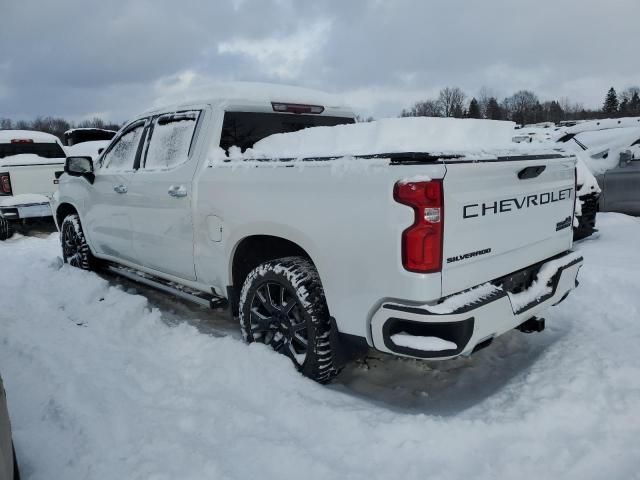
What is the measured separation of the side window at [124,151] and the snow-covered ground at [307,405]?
4.61 ft

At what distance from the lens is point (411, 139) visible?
276 cm

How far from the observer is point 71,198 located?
5711 mm

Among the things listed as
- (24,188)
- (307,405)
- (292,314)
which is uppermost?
(24,188)

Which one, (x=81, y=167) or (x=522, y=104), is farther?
(x=522, y=104)

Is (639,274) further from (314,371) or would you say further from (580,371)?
(314,371)

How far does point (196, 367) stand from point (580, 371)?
2.42 m

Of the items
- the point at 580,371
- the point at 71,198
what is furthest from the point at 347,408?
the point at 71,198

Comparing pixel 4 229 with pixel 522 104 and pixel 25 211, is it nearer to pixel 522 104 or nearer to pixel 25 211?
pixel 25 211

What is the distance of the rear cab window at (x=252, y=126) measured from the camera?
3.76 meters

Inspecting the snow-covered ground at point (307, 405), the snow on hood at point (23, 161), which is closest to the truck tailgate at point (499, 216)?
the snow-covered ground at point (307, 405)

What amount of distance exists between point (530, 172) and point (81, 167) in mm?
4189

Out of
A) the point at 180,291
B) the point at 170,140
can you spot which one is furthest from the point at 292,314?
the point at 170,140

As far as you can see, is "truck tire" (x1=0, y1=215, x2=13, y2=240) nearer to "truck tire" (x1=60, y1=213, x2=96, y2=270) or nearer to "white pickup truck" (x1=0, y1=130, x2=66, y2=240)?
"white pickup truck" (x1=0, y1=130, x2=66, y2=240)

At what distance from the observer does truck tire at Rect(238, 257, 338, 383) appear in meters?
3.00
